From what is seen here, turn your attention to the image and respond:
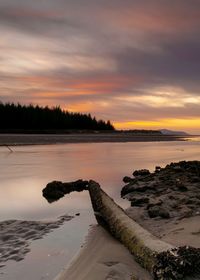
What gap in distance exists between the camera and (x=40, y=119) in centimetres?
8812

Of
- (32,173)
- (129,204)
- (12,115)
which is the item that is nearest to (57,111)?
(12,115)

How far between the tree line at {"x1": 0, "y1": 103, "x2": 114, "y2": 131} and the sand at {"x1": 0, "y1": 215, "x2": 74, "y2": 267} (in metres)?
69.6

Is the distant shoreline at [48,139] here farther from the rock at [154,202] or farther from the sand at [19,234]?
the sand at [19,234]

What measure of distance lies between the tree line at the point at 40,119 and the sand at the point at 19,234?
69612 millimetres

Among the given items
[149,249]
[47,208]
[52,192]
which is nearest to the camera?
[149,249]

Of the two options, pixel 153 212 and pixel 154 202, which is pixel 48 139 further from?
pixel 153 212

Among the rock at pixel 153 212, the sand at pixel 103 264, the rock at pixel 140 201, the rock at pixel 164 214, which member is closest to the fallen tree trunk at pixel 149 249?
the sand at pixel 103 264

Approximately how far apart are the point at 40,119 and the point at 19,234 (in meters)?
81.2

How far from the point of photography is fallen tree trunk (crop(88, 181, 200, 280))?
183 inches

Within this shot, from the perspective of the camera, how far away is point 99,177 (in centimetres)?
1627

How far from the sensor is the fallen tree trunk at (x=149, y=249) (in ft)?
15.2

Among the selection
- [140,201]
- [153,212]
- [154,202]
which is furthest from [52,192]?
[153,212]

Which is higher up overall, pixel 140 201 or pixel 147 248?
pixel 147 248

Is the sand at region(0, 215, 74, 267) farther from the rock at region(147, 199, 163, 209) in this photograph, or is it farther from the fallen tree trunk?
the rock at region(147, 199, 163, 209)
